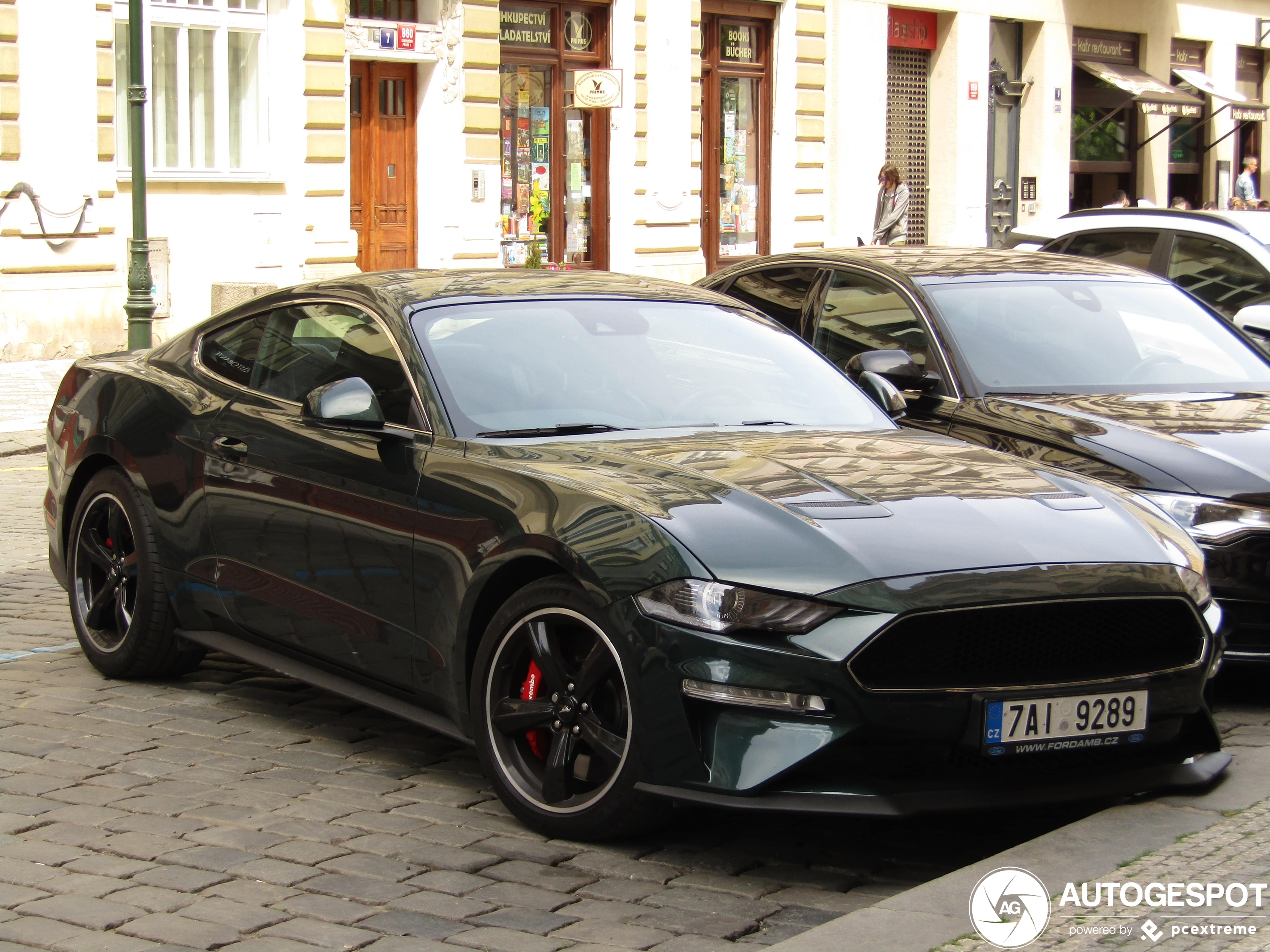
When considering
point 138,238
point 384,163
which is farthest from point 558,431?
point 384,163

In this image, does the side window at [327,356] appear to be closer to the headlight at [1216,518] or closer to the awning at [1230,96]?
the headlight at [1216,518]

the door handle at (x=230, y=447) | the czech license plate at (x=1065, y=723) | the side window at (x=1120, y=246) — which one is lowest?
the czech license plate at (x=1065, y=723)

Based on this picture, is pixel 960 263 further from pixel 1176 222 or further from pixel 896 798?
pixel 896 798

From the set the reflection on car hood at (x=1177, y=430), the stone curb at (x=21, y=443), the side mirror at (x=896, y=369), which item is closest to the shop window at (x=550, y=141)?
the stone curb at (x=21, y=443)

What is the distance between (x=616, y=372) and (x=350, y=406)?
0.85 meters

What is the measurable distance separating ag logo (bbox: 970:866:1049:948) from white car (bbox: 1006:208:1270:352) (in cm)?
683

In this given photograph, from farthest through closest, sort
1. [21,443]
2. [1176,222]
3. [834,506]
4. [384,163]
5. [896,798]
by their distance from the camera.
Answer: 1. [384,163]
2. [21,443]
3. [1176,222]
4. [834,506]
5. [896,798]

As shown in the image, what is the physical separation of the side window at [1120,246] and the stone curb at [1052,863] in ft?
21.4

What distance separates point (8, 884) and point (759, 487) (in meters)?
2.09

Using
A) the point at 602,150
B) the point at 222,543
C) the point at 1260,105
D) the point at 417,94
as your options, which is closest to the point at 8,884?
the point at 222,543

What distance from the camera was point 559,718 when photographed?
4555 mm

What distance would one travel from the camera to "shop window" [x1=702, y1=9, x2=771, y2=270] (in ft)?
84.8

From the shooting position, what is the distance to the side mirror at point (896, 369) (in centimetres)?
692

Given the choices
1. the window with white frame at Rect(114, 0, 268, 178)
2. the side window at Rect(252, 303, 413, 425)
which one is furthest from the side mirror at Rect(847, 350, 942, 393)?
the window with white frame at Rect(114, 0, 268, 178)
